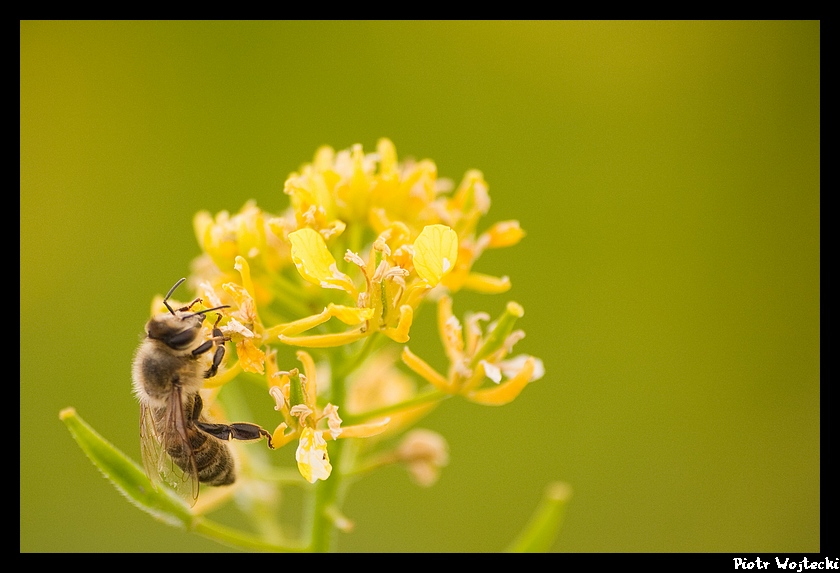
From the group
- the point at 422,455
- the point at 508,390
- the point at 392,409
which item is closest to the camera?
the point at 508,390

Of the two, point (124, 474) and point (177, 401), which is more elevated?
point (177, 401)

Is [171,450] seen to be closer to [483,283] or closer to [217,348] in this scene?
[217,348]

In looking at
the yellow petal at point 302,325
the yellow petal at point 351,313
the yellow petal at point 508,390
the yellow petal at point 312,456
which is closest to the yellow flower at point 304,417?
the yellow petal at point 312,456

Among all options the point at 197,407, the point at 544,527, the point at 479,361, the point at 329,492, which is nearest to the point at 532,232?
the point at 544,527

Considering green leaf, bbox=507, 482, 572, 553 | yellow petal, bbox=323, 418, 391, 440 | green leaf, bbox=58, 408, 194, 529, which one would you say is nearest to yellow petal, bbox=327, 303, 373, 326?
yellow petal, bbox=323, 418, 391, 440

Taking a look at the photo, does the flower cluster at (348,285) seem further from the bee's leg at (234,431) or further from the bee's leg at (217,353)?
the bee's leg at (234,431)

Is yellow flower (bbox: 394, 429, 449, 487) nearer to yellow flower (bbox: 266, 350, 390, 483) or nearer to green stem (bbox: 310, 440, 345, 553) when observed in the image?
green stem (bbox: 310, 440, 345, 553)

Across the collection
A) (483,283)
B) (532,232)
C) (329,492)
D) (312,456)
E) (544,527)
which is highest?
(532,232)
